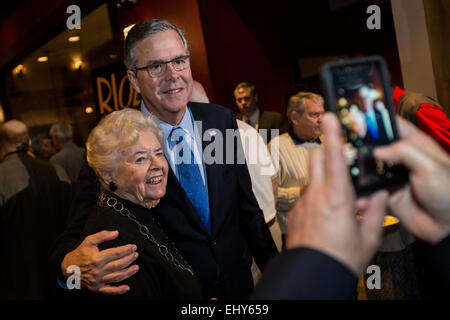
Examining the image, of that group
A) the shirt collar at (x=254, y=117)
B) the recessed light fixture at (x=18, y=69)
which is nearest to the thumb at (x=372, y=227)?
the shirt collar at (x=254, y=117)

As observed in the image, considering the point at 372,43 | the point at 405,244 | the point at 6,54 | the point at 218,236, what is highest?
the point at 6,54

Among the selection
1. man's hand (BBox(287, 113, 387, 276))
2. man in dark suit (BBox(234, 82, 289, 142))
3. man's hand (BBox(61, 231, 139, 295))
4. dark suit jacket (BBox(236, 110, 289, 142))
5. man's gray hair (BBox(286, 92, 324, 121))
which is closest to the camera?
man's hand (BBox(287, 113, 387, 276))

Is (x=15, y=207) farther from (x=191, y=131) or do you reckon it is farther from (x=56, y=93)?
(x=56, y=93)

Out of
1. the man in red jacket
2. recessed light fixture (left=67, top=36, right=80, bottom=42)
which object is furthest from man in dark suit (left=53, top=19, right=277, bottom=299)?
recessed light fixture (left=67, top=36, right=80, bottom=42)

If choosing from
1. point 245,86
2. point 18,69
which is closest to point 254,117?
point 245,86

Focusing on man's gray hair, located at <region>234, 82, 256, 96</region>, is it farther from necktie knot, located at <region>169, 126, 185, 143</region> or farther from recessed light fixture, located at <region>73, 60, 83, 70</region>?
recessed light fixture, located at <region>73, 60, 83, 70</region>

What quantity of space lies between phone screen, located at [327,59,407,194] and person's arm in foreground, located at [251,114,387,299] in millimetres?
82

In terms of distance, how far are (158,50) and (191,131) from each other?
1.11 feet

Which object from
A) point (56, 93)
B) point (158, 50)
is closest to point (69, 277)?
point (158, 50)

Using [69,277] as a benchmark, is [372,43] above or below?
above

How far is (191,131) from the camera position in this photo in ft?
5.89

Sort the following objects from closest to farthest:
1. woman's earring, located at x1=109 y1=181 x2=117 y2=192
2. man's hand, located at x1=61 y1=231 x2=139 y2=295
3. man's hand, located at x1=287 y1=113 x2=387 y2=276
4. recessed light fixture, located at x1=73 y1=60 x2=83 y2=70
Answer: man's hand, located at x1=287 y1=113 x2=387 y2=276
man's hand, located at x1=61 y1=231 x2=139 y2=295
woman's earring, located at x1=109 y1=181 x2=117 y2=192
recessed light fixture, located at x1=73 y1=60 x2=83 y2=70

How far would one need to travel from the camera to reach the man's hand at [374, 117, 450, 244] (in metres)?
0.67

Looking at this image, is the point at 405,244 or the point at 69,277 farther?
the point at 405,244
